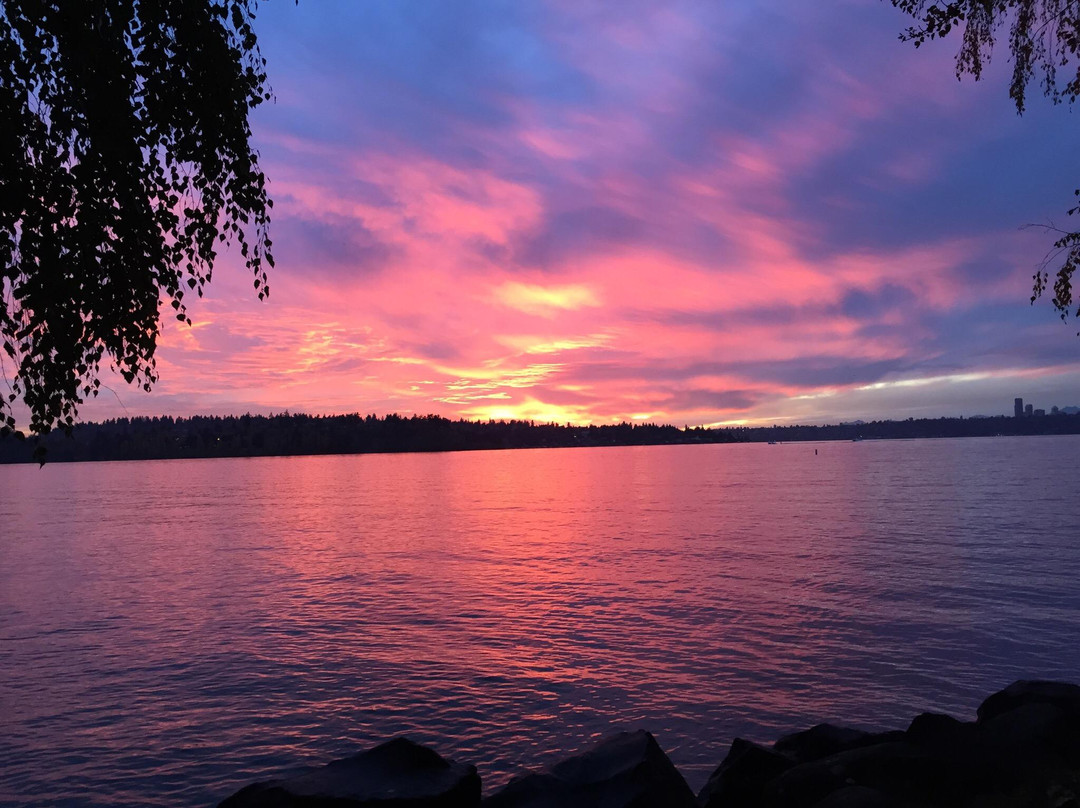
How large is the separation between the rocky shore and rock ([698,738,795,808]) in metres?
0.01

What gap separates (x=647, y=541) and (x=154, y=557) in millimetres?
30461

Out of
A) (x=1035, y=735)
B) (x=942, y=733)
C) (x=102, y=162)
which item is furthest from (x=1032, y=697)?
(x=102, y=162)

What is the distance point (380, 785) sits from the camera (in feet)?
30.8

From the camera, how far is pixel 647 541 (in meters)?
47.3

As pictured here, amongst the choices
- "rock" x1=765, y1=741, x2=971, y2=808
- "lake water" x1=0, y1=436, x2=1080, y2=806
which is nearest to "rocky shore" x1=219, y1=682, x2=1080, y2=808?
"rock" x1=765, y1=741, x2=971, y2=808

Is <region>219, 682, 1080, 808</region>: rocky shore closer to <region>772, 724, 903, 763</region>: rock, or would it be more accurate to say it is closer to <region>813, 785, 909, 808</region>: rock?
<region>813, 785, 909, 808</region>: rock

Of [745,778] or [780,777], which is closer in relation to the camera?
[780,777]

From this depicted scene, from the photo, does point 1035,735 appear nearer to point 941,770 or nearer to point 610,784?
point 941,770

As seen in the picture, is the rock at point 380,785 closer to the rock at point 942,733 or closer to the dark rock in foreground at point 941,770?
the dark rock in foreground at point 941,770

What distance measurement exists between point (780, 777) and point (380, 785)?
17.2 ft

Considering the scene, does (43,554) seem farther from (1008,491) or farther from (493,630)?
(1008,491)

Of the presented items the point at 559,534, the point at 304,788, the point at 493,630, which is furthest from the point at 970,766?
the point at 559,534

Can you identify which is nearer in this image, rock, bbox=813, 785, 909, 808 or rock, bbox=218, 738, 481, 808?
rock, bbox=813, 785, 909, 808

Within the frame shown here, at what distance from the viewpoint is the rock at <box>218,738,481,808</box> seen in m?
8.98
